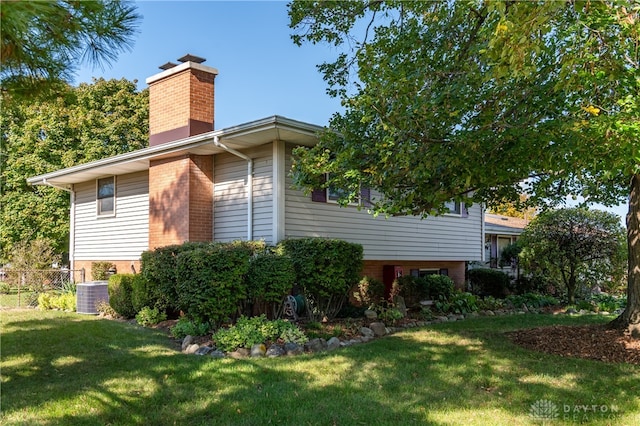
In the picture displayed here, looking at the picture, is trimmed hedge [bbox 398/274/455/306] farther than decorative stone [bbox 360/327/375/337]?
Yes

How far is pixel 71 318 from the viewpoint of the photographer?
9.54m

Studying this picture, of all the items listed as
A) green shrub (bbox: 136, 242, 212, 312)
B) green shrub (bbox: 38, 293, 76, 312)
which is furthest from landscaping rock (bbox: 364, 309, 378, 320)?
green shrub (bbox: 38, 293, 76, 312)

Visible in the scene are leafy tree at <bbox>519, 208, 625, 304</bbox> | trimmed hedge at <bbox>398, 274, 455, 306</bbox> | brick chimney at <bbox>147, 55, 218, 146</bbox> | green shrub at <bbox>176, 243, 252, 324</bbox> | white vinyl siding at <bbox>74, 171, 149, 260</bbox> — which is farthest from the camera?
white vinyl siding at <bbox>74, 171, 149, 260</bbox>

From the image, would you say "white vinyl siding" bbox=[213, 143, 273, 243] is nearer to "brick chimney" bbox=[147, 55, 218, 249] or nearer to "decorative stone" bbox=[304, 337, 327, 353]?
"brick chimney" bbox=[147, 55, 218, 249]

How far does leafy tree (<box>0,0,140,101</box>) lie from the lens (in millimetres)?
3559

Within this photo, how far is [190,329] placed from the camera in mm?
7602

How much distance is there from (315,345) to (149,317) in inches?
152

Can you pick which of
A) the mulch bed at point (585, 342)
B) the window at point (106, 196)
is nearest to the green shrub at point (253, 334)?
the mulch bed at point (585, 342)

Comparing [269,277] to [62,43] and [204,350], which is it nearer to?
[204,350]

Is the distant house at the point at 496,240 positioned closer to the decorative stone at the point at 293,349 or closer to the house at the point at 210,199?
the house at the point at 210,199

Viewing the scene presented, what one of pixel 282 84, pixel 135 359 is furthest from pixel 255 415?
pixel 282 84

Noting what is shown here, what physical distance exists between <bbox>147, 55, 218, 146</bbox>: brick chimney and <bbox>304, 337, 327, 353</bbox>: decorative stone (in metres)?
6.15

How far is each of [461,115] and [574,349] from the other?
3.77 metres

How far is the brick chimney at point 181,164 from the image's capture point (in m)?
10.5
